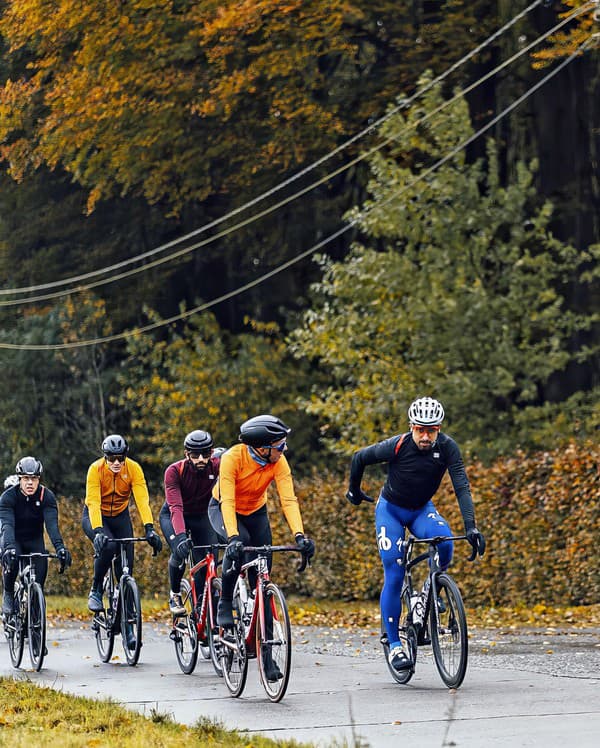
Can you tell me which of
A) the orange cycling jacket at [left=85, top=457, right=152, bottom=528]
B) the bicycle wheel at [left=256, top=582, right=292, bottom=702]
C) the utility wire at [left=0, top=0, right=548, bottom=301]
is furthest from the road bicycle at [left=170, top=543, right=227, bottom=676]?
the utility wire at [left=0, top=0, right=548, bottom=301]

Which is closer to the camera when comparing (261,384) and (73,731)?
(73,731)

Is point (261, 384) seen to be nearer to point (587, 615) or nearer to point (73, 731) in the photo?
point (587, 615)

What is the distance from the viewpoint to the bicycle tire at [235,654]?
10.4m

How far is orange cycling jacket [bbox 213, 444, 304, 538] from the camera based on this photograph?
1076cm

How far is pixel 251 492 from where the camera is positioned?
11.2 meters

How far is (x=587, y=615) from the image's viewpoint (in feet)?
53.2

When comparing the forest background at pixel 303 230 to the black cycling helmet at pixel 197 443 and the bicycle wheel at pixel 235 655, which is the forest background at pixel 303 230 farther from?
the bicycle wheel at pixel 235 655

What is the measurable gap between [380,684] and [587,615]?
596 centimetres

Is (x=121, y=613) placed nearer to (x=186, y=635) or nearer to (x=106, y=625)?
(x=106, y=625)

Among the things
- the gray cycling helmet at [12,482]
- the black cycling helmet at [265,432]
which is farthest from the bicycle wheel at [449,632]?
the gray cycling helmet at [12,482]

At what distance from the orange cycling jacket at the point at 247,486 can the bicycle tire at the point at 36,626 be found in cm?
289

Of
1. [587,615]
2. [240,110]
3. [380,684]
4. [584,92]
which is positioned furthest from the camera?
[240,110]

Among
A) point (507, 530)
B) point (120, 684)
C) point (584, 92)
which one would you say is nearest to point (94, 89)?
point (584, 92)

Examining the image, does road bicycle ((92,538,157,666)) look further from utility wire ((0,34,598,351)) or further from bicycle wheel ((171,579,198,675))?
utility wire ((0,34,598,351))
